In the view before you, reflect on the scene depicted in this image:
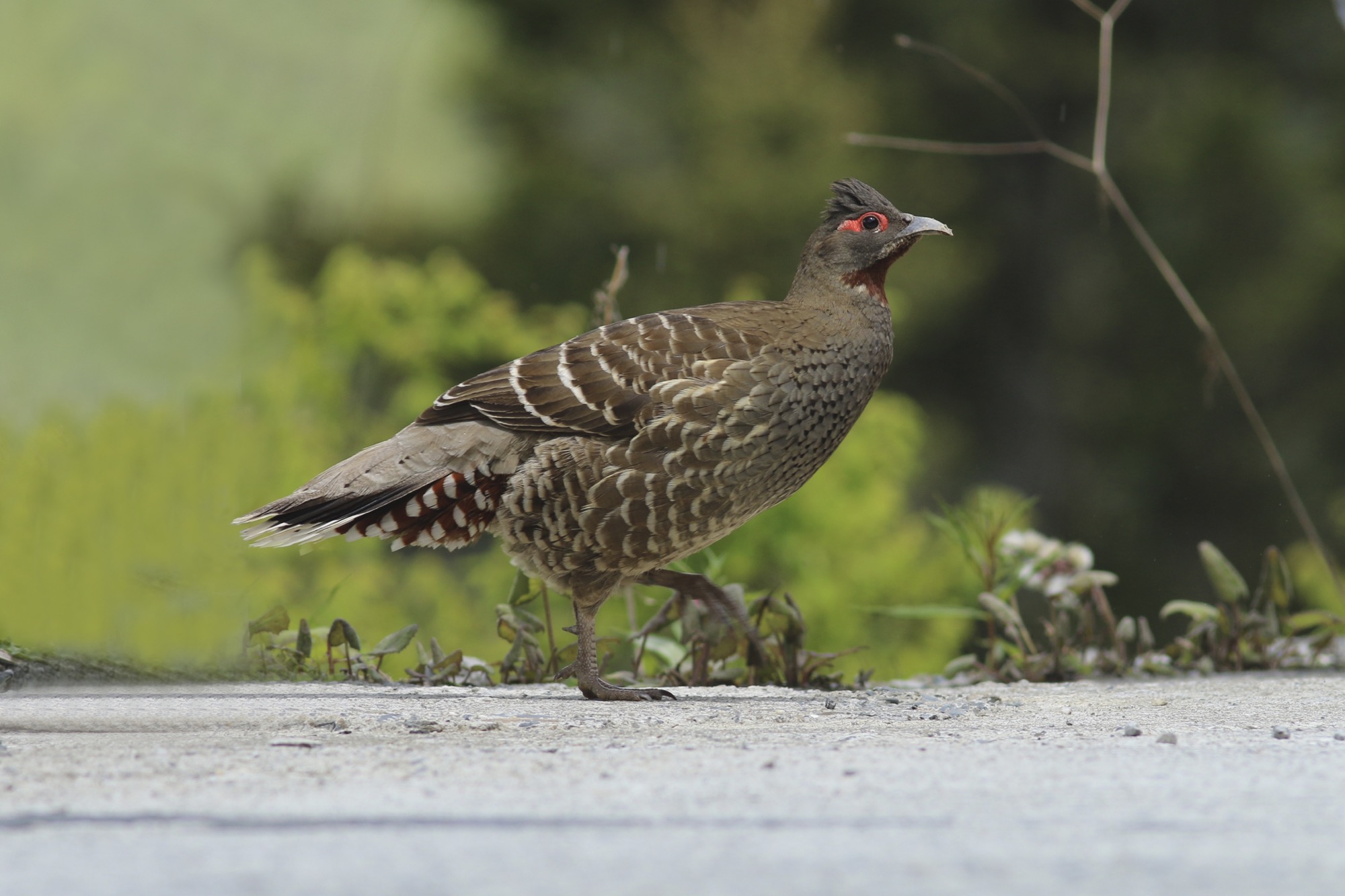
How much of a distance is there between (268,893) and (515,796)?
0.55 meters

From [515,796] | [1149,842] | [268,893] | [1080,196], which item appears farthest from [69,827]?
[1080,196]

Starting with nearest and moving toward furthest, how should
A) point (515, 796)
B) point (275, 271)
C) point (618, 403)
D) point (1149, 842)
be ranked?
1. point (1149, 842)
2. point (515, 796)
3. point (618, 403)
4. point (275, 271)

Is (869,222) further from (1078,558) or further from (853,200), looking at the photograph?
(1078,558)

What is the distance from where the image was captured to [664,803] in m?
2.02

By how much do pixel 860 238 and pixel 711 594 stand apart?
1.14 meters

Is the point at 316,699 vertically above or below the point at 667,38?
below

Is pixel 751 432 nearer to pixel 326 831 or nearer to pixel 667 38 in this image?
pixel 326 831

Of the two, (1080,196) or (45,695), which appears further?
(1080,196)

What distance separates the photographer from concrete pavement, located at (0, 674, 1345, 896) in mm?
1637

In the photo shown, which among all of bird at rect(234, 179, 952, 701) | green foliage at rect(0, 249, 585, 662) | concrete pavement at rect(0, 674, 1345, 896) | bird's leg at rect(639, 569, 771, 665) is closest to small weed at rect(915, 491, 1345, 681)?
bird's leg at rect(639, 569, 771, 665)

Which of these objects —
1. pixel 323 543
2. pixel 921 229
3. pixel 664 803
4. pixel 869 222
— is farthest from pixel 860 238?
pixel 664 803

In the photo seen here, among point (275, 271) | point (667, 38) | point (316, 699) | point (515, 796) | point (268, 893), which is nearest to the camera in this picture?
point (268, 893)

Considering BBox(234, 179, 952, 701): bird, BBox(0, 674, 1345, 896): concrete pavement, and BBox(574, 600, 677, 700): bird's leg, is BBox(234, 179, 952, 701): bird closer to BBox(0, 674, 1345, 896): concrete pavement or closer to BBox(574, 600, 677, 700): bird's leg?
BBox(574, 600, 677, 700): bird's leg

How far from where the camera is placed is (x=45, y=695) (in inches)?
137
